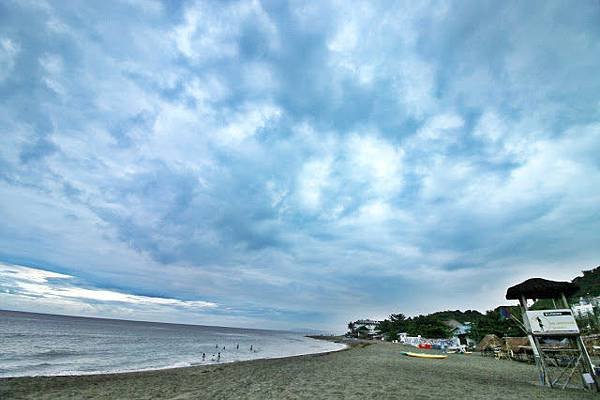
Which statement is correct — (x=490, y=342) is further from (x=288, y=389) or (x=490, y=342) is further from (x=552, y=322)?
(x=288, y=389)

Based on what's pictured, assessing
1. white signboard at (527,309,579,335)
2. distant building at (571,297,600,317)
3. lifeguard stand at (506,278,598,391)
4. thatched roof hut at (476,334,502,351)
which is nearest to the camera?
lifeguard stand at (506,278,598,391)

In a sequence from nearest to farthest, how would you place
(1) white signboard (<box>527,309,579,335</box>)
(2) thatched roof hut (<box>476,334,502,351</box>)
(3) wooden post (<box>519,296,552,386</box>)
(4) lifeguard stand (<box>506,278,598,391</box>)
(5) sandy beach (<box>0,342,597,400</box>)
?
(5) sandy beach (<box>0,342,597,400</box>), (4) lifeguard stand (<box>506,278,598,391</box>), (1) white signboard (<box>527,309,579,335</box>), (3) wooden post (<box>519,296,552,386</box>), (2) thatched roof hut (<box>476,334,502,351</box>)

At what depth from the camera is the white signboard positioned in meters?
12.2

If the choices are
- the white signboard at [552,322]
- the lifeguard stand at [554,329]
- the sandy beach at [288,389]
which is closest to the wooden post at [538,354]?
the lifeguard stand at [554,329]

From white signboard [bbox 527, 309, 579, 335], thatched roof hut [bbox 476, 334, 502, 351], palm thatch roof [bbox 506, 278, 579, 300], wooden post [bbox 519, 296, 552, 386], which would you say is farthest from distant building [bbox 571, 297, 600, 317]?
white signboard [bbox 527, 309, 579, 335]

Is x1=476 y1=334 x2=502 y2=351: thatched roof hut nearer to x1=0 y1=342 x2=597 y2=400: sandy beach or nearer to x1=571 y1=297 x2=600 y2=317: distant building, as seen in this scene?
x1=0 y1=342 x2=597 y2=400: sandy beach

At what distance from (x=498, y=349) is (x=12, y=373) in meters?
41.9

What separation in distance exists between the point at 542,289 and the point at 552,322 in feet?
4.37

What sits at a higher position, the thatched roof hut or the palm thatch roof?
the palm thatch roof

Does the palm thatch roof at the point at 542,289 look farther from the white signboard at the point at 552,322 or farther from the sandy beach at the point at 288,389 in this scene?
the sandy beach at the point at 288,389

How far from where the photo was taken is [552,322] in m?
12.6

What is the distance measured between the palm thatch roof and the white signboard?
2.84ft

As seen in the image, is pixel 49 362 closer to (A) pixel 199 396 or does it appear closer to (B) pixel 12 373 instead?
(B) pixel 12 373

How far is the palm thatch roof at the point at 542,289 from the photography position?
508 inches
